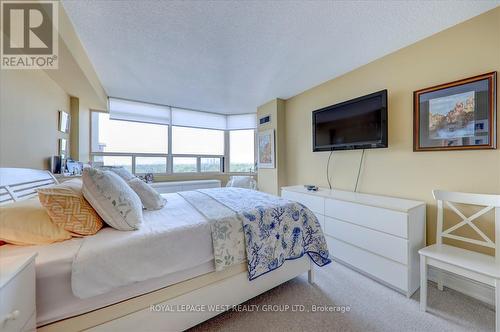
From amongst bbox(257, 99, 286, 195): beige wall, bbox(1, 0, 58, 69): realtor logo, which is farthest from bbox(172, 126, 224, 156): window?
bbox(1, 0, 58, 69): realtor logo

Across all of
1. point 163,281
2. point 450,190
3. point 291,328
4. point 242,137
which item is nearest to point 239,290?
point 291,328

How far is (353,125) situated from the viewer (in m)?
2.47

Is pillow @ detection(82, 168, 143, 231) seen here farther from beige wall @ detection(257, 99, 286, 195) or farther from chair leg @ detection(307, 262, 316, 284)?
beige wall @ detection(257, 99, 286, 195)

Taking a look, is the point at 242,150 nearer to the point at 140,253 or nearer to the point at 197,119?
the point at 197,119

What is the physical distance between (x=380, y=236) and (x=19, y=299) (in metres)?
2.41

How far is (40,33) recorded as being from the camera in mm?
1504

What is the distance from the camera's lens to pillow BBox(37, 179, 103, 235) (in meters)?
1.08

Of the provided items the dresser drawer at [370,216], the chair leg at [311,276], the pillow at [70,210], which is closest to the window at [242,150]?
the dresser drawer at [370,216]

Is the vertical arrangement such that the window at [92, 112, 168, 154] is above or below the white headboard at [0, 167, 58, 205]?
above

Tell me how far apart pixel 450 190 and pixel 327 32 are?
1903 mm

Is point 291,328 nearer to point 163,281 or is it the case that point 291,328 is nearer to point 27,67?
point 163,281

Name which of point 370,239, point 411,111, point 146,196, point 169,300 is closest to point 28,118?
point 146,196

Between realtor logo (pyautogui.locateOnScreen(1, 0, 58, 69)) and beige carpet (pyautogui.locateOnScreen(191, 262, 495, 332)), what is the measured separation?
2430mm

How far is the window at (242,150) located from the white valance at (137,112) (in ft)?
5.30
